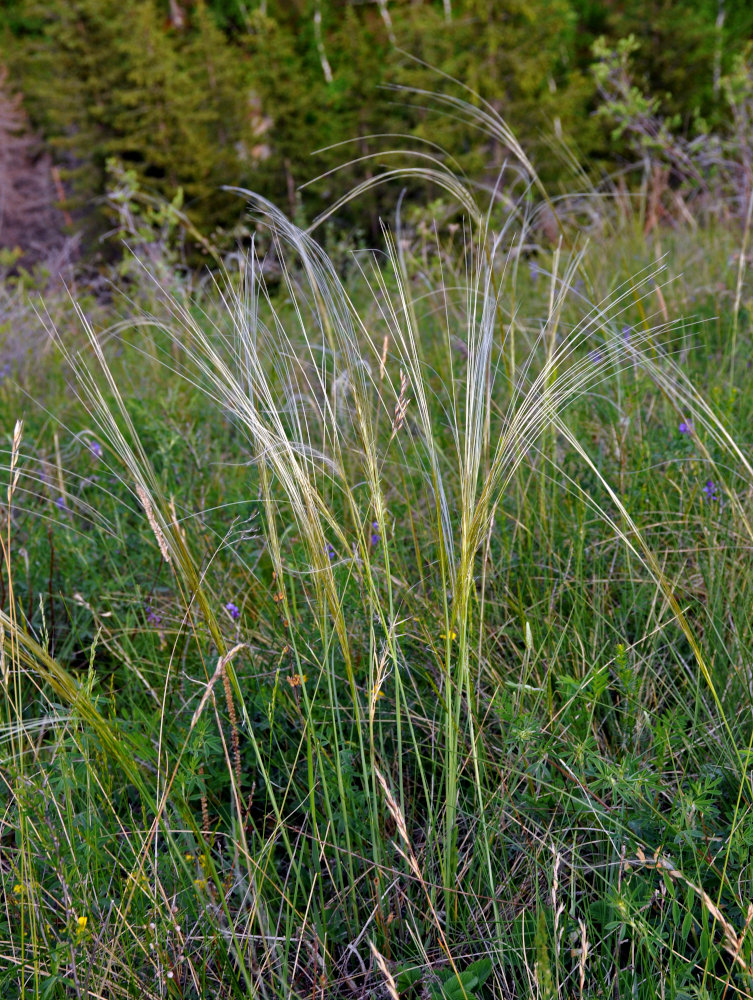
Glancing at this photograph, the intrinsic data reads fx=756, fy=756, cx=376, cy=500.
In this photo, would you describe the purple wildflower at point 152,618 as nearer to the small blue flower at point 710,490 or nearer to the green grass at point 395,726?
the green grass at point 395,726

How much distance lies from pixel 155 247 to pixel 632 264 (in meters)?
3.15

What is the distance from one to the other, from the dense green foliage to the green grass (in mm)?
10290

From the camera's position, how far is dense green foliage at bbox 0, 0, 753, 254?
38.5ft

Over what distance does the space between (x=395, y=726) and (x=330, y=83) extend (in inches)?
608

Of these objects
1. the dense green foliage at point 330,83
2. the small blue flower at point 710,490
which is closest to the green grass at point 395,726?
the small blue flower at point 710,490

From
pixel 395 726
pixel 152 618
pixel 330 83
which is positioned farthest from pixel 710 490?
pixel 330 83

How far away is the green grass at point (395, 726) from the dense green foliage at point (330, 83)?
10290mm

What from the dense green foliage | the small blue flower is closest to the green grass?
the small blue flower

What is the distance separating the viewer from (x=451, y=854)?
1.02 metres

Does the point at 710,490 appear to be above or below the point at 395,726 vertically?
above

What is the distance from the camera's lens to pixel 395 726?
133 centimetres

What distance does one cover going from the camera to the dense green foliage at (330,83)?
38.5 ft

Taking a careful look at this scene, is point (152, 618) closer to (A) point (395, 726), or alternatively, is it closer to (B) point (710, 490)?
(A) point (395, 726)

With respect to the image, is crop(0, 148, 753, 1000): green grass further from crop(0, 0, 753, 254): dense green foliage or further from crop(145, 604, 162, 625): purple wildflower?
crop(0, 0, 753, 254): dense green foliage
